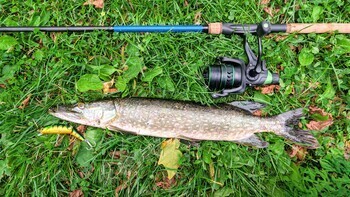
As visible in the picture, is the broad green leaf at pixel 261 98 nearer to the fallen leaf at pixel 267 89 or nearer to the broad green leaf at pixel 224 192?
the fallen leaf at pixel 267 89

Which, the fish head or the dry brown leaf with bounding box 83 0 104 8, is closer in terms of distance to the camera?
the fish head

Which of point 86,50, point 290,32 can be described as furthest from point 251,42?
point 86,50

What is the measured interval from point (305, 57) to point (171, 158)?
1.24 metres

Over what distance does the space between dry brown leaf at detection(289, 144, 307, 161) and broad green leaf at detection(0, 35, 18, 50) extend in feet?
7.15

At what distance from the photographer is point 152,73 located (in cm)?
246

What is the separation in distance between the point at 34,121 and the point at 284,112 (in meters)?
1.80

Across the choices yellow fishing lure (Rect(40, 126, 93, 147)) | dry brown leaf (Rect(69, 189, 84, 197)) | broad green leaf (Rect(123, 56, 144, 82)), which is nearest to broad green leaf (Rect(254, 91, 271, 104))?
broad green leaf (Rect(123, 56, 144, 82))

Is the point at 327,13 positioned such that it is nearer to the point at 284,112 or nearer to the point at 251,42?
the point at 251,42

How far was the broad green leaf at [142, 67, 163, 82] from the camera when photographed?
2.45 m

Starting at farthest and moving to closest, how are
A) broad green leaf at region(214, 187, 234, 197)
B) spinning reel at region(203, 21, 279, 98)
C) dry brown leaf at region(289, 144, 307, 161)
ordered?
dry brown leaf at region(289, 144, 307, 161) → broad green leaf at region(214, 187, 234, 197) → spinning reel at region(203, 21, 279, 98)

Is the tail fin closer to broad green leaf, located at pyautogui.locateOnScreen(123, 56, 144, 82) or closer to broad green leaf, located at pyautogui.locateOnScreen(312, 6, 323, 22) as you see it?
broad green leaf, located at pyautogui.locateOnScreen(312, 6, 323, 22)

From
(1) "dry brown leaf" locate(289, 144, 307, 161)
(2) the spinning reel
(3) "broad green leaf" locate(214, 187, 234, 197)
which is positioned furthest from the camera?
(1) "dry brown leaf" locate(289, 144, 307, 161)

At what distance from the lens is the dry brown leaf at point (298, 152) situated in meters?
2.53

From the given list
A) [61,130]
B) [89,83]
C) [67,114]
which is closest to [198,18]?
[89,83]
